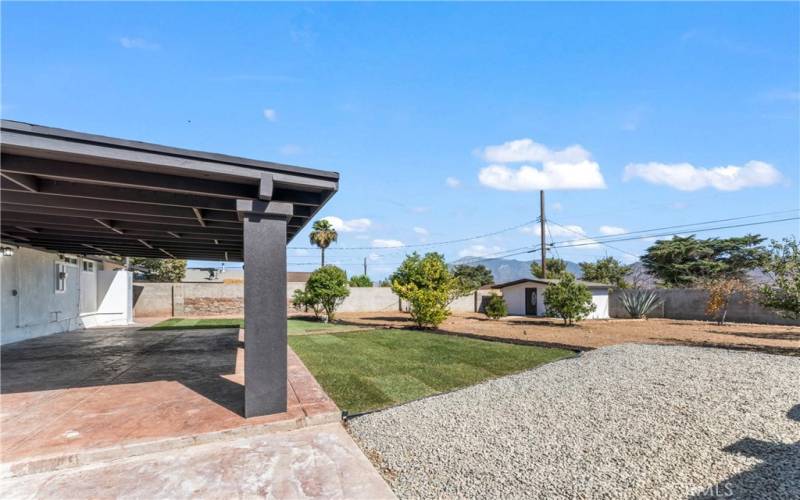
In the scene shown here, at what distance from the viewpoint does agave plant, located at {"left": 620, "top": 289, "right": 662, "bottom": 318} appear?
780 inches

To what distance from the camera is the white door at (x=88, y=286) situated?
14.3m

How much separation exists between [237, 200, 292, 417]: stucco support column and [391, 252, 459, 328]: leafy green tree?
10.6m

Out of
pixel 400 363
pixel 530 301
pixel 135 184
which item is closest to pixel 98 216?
pixel 135 184

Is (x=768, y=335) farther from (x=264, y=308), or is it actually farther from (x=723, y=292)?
(x=264, y=308)

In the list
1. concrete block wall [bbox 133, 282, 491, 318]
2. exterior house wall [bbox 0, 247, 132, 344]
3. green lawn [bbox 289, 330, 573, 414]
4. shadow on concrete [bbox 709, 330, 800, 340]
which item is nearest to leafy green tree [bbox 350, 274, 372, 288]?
concrete block wall [bbox 133, 282, 491, 318]

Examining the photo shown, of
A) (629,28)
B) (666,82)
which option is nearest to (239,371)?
(629,28)

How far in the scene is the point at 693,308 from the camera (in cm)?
1909

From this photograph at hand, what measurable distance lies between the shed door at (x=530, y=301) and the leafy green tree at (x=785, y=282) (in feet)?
47.3

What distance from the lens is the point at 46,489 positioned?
303 centimetres

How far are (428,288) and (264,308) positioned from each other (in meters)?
11.2

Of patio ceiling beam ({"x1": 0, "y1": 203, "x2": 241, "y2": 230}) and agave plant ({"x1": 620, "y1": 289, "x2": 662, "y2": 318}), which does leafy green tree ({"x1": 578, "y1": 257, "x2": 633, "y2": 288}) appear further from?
patio ceiling beam ({"x1": 0, "y1": 203, "x2": 241, "y2": 230})

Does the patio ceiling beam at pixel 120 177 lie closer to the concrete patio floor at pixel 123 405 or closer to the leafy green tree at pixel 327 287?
the concrete patio floor at pixel 123 405

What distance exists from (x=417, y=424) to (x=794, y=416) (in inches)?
163

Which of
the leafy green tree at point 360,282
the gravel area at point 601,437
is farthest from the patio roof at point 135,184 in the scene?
the leafy green tree at point 360,282
